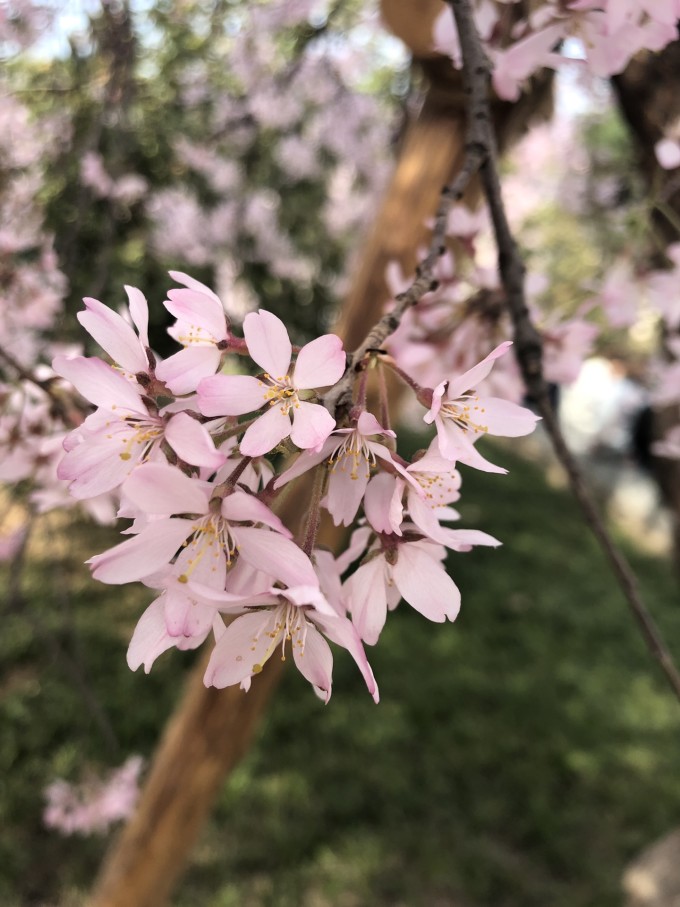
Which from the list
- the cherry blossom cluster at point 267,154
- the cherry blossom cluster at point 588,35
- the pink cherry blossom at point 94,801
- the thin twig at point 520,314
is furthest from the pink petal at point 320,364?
the cherry blossom cluster at point 267,154

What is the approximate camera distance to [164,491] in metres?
0.35

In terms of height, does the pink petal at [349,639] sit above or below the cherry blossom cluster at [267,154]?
above

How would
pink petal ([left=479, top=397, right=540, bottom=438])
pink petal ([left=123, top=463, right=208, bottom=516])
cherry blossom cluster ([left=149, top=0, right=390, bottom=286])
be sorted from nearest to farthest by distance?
pink petal ([left=123, top=463, right=208, bottom=516]), pink petal ([left=479, top=397, right=540, bottom=438]), cherry blossom cluster ([left=149, top=0, right=390, bottom=286])

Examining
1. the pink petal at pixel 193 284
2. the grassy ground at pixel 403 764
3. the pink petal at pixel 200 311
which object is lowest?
the grassy ground at pixel 403 764

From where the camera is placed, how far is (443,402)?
444mm

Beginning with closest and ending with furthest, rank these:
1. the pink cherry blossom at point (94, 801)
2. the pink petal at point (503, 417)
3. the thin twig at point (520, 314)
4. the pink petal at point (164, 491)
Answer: the pink petal at point (164, 491) < the pink petal at point (503, 417) < the thin twig at point (520, 314) < the pink cherry blossom at point (94, 801)

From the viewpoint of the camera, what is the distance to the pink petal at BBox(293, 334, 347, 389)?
0.38 meters

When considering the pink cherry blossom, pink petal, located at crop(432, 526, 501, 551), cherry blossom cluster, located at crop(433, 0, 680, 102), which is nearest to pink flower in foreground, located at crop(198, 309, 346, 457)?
pink petal, located at crop(432, 526, 501, 551)

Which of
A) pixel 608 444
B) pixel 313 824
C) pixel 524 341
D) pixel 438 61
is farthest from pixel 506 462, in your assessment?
pixel 524 341

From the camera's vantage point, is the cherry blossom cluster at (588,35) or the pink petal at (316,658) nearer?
the pink petal at (316,658)

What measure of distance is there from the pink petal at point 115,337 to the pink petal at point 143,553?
113mm

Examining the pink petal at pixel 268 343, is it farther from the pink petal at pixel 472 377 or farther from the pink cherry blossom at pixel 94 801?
the pink cherry blossom at pixel 94 801

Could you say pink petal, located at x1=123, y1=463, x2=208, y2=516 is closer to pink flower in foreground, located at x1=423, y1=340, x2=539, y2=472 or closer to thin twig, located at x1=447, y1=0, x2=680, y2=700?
pink flower in foreground, located at x1=423, y1=340, x2=539, y2=472

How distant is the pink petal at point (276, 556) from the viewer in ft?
1.14
